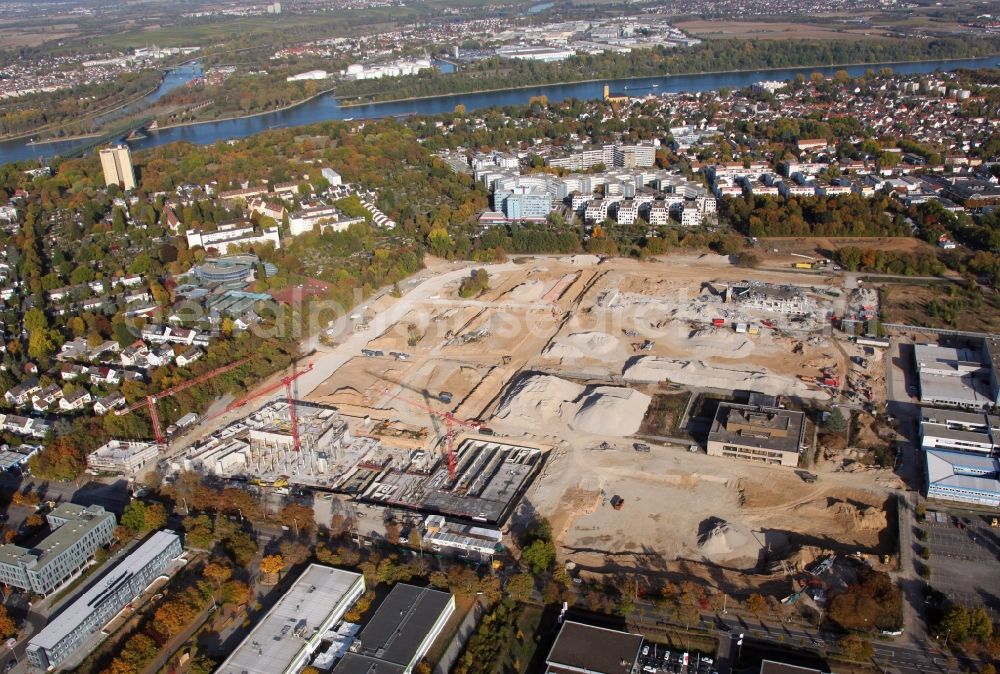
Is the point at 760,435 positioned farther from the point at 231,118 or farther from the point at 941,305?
the point at 231,118

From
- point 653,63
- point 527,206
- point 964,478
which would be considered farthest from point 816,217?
point 653,63

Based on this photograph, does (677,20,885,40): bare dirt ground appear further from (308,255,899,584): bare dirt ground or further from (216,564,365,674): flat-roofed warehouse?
(216,564,365,674): flat-roofed warehouse

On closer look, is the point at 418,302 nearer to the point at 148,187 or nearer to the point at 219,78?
the point at 148,187

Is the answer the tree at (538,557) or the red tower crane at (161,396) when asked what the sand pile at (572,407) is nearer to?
the tree at (538,557)

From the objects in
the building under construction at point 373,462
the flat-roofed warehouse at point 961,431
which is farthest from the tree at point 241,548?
the flat-roofed warehouse at point 961,431

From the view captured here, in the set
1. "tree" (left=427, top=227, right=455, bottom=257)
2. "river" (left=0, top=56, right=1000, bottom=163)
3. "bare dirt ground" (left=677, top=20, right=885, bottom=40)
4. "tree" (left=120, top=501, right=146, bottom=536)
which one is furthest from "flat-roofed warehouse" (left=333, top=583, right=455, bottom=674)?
"bare dirt ground" (left=677, top=20, right=885, bottom=40)

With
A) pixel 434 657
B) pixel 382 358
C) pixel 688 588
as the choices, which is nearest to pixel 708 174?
pixel 382 358

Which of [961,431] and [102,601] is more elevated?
[102,601]
